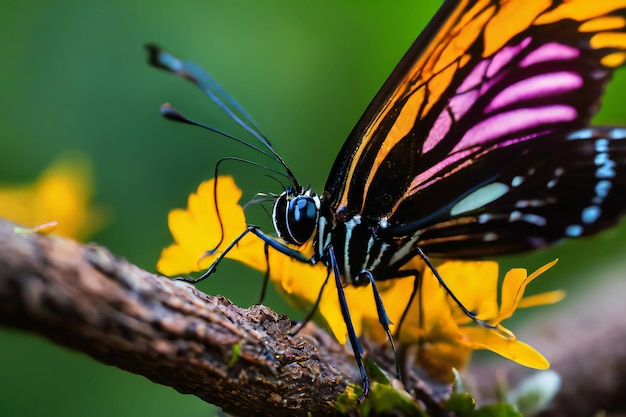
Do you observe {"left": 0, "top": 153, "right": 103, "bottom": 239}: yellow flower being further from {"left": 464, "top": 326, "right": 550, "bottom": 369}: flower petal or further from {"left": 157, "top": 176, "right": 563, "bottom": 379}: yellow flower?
{"left": 464, "top": 326, "right": 550, "bottom": 369}: flower petal

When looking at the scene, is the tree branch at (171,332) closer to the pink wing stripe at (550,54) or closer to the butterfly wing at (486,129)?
the butterfly wing at (486,129)

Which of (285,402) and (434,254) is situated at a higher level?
(434,254)

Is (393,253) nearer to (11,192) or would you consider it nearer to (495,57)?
(495,57)

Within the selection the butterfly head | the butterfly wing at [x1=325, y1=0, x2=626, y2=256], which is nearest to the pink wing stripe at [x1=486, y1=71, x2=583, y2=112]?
the butterfly wing at [x1=325, y1=0, x2=626, y2=256]

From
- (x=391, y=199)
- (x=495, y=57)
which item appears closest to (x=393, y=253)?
(x=391, y=199)

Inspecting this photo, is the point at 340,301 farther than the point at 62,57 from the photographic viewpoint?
No

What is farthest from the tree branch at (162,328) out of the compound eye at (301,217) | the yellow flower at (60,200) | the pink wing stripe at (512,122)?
the yellow flower at (60,200)
